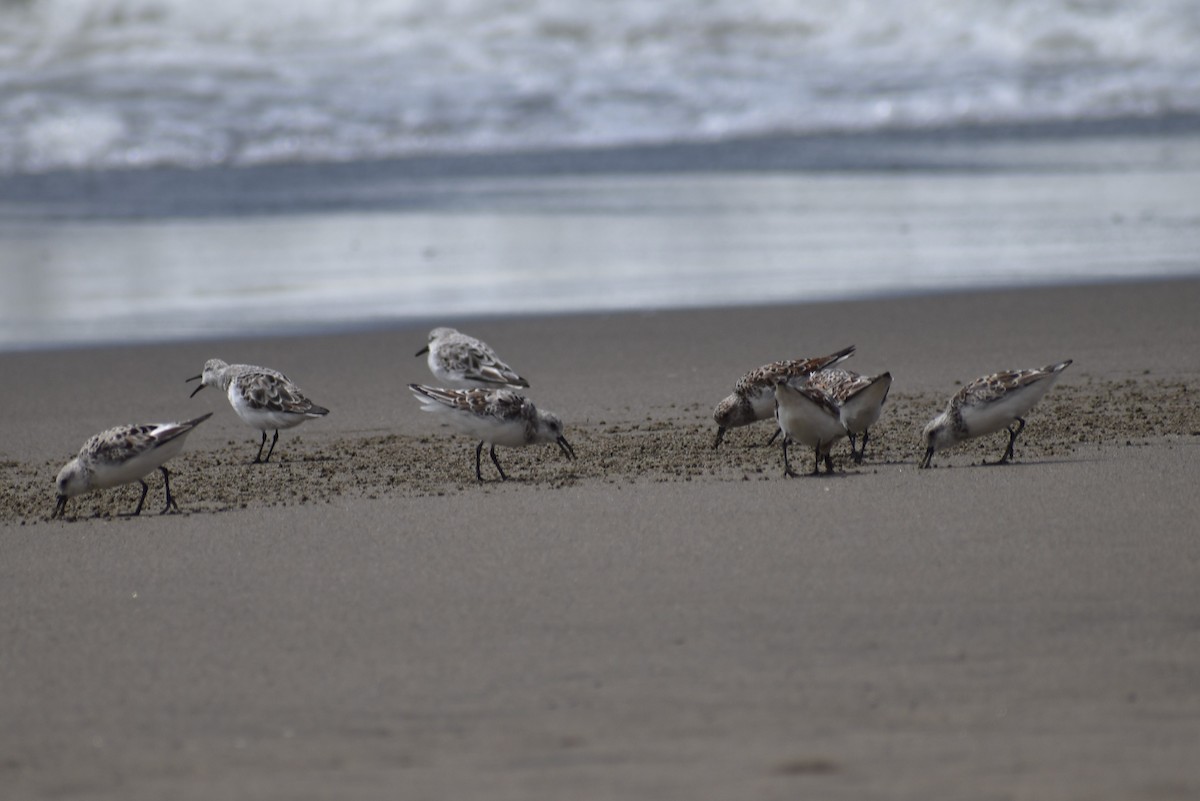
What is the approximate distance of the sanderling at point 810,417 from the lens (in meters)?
6.36

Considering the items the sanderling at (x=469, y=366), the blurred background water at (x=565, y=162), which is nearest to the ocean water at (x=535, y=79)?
the blurred background water at (x=565, y=162)

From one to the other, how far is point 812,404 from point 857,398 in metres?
0.37

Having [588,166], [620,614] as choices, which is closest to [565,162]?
[588,166]

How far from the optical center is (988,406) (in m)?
6.49

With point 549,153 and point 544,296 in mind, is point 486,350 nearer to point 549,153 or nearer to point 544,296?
point 544,296

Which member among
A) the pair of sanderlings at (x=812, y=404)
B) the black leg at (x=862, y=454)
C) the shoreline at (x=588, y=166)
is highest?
the pair of sanderlings at (x=812, y=404)

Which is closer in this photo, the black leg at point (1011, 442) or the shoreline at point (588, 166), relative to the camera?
the black leg at point (1011, 442)

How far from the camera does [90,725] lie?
4016 millimetres

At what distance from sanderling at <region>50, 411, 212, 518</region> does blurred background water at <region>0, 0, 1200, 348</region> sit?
4.73m

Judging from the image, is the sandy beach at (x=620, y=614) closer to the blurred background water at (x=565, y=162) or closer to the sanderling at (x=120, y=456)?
the sanderling at (x=120, y=456)

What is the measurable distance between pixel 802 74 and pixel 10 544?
23.7 m

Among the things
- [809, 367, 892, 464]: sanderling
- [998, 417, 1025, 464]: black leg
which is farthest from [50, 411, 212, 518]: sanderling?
[998, 417, 1025, 464]: black leg

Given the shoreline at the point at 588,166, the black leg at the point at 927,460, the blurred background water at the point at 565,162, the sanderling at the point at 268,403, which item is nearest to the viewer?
the black leg at the point at 927,460

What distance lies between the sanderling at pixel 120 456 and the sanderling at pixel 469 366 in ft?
7.51
